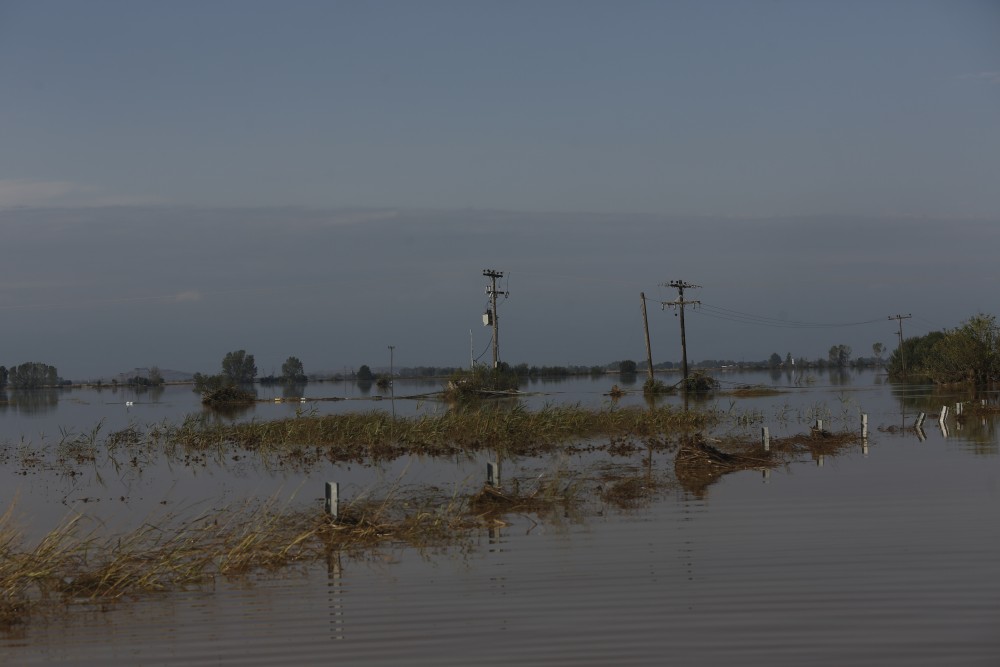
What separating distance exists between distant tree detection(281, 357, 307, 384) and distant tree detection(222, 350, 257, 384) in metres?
5.76

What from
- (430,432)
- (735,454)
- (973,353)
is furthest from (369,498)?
(973,353)

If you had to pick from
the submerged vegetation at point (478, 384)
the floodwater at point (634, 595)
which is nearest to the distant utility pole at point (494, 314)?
the submerged vegetation at point (478, 384)

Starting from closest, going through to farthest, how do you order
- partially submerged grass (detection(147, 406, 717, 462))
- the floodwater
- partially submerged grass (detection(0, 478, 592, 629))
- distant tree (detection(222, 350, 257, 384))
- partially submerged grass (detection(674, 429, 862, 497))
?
the floodwater, partially submerged grass (detection(0, 478, 592, 629)), partially submerged grass (detection(674, 429, 862, 497)), partially submerged grass (detection(147, 406, 717, 462)), distant tree (detection(222, 350, 257, 384))

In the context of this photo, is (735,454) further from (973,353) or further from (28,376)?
(28,376)

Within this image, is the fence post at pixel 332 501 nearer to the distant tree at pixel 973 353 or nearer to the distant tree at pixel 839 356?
the distant tree at pixel 973 353

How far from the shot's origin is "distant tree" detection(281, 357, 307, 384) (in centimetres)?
17912

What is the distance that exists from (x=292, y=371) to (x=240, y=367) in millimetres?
9847

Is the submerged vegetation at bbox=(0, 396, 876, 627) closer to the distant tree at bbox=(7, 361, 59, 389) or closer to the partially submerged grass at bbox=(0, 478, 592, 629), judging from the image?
the partially submerged grass at bbox=(0, 478, 592, 629)

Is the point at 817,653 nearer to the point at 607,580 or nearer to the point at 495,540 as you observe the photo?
the point at 607,580

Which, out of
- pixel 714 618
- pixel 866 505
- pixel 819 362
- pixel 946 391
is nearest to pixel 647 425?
pixel 866 505

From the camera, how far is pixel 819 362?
186m

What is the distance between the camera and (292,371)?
588ft

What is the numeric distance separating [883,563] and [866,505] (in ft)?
15.7

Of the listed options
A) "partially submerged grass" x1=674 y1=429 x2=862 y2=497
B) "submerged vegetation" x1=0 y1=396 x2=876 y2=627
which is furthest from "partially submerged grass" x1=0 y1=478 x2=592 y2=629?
"partially submerged grass" x1=674 y1=429 x2=862 y2=497
